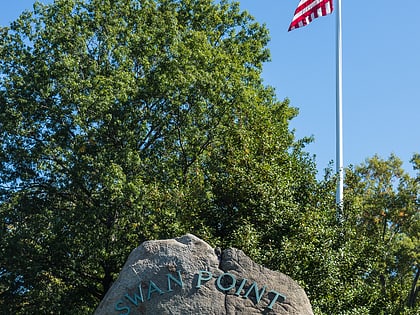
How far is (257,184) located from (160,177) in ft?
18.7

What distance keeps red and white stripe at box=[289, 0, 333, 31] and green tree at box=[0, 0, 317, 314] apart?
2117 mm

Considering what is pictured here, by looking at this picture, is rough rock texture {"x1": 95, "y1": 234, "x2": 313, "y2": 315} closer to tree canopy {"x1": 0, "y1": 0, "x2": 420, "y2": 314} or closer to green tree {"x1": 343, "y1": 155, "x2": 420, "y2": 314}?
tree canopy {"x1": 0, "y1": 0, "x2": 420, "y2": 314}

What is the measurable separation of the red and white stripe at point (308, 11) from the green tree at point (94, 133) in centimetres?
212

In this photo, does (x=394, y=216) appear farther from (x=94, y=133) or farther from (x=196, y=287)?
(x=196, y=287)

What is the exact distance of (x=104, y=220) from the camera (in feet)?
65.6

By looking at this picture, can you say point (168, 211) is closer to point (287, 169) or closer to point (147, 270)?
point (287, 169)

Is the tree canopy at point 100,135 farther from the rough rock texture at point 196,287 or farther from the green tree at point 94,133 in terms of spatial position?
the rough rock texture at point 196,287

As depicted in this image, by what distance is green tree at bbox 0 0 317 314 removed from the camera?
19.5 metres

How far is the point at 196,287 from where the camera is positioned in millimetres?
10141

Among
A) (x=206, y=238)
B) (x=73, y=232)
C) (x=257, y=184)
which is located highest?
(x=73, y=232)

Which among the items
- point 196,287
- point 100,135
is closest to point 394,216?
point 100,135

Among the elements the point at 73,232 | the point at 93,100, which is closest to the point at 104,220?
the point at 73,232

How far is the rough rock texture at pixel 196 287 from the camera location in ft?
33.1

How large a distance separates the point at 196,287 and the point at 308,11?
12.5 meters
